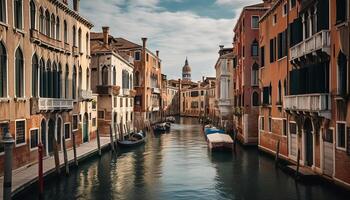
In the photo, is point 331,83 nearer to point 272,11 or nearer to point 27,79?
point 272,11

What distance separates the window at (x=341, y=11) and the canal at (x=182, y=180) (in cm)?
598

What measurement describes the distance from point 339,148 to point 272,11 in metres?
11.3

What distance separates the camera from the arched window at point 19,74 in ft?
54.4

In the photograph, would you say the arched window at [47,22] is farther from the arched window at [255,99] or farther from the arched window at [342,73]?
the arched window at [255,99]

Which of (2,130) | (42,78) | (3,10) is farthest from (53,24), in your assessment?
(2,130)

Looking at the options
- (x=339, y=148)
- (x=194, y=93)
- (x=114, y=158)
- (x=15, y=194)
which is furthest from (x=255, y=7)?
(x=194, y=93)

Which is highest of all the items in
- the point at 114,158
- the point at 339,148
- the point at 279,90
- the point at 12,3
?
the point at 12,3

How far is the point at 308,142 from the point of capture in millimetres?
17578

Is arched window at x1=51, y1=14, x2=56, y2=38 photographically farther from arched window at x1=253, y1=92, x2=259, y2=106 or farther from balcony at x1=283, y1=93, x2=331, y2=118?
arched window at x1=253, y1=92, x2=259, y2=106

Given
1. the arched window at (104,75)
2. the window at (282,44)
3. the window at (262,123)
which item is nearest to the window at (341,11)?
the window at (282,44)

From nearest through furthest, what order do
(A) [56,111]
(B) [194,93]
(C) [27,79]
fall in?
(C) [27,79]
(A) [56,111]
(B) [194,93]

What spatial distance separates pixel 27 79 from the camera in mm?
17422

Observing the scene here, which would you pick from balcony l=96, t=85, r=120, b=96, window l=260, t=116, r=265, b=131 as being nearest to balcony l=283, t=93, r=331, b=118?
window l=260, t=116, r=265, b=131

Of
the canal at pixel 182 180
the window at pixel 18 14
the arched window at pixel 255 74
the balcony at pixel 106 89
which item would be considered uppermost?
the window at pixel 18 14
